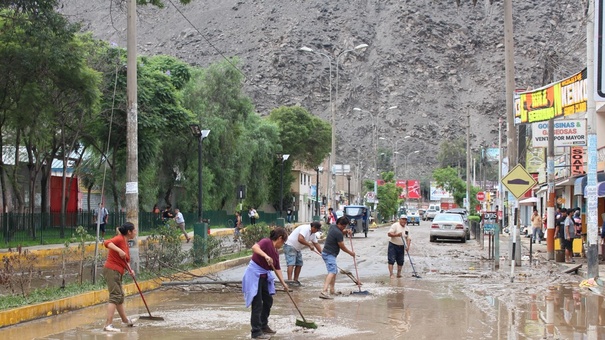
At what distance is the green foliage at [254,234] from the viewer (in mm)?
27016

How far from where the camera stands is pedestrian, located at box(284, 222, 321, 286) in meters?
16.8

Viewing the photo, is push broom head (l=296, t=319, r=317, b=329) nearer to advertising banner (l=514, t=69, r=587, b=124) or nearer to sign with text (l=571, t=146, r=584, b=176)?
advertising banner (l=514, t=69, r=587, b=124)

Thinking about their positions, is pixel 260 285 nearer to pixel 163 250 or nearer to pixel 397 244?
pixel 163 250

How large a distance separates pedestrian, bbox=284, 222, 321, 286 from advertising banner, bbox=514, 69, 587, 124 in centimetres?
1145

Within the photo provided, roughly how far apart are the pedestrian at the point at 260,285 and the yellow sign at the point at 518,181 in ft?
34.0

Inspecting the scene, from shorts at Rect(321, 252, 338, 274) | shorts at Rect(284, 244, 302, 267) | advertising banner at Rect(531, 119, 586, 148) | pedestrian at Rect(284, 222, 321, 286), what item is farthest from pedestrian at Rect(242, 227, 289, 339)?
advertising banner at Rect(531, 119, 586, 148)

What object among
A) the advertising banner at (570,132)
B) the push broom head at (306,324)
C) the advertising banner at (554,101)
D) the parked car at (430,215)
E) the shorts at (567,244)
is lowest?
the parked car at (430,215)

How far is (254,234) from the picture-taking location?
88.6ft

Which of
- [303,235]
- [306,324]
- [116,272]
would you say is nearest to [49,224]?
[303,235]

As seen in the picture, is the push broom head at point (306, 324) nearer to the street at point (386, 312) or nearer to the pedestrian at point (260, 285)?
the street at point (386, 312)

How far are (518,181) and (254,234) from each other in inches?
406

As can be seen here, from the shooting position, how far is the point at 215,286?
16.9 meters

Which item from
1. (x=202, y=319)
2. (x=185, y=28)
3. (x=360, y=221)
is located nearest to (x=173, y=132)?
(x=360, y=221)

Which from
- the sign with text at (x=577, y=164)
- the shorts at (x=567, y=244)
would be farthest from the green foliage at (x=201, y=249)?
the sign with text at (x=577, y=164)
